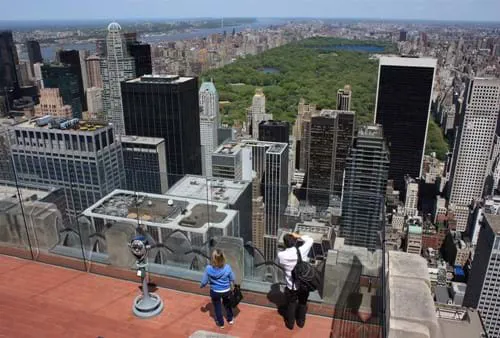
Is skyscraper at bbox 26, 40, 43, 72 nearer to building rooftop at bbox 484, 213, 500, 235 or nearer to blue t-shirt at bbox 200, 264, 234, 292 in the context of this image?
building rooftop at bbox 484, 213, 500, 235

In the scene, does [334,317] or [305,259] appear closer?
[305,259]

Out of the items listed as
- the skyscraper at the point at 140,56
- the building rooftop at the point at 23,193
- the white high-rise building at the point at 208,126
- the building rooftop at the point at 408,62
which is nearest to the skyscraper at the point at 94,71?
the skyscraper at the point at 140,56

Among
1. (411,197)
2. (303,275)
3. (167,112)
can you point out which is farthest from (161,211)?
(411,197)

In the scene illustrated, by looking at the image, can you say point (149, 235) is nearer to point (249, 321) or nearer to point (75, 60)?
point (249, 321)

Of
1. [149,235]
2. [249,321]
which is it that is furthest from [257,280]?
[149,235]

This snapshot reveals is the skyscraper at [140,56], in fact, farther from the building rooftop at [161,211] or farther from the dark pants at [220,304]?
the dark pants at [220,304]

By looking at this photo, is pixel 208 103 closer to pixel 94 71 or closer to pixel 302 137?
pixel 302 137
